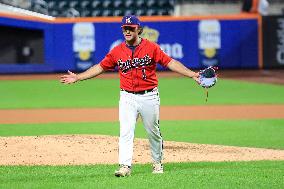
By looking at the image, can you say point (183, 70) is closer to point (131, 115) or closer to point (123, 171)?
point (131, 115)

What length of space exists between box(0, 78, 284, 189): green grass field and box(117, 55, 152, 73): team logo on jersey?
1.18 metres

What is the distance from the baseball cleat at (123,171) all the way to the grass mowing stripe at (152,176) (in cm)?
7

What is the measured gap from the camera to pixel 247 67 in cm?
3266

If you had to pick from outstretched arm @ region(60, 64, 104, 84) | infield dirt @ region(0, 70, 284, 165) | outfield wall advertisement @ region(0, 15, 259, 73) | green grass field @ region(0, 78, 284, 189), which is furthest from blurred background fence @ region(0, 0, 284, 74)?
outstretched arm @ region(60, 64, 104, 84)

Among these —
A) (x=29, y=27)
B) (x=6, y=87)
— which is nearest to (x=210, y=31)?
(x=29, y=27)

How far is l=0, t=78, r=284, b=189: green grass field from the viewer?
855 cm

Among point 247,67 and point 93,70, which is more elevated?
point 93,70

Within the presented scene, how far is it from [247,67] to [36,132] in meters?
18.6

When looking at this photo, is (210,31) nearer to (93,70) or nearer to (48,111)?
(48,111)

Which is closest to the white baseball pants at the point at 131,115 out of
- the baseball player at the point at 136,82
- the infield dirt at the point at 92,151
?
the baseball player at the point at 136,82

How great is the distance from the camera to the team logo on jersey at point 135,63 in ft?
30.0

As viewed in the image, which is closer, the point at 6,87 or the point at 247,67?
the point at 6,87

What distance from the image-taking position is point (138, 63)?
9141mm

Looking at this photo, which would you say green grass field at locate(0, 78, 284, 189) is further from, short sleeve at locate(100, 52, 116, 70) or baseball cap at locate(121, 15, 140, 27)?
baseball cap at locate(121, 15, 140, 27)
